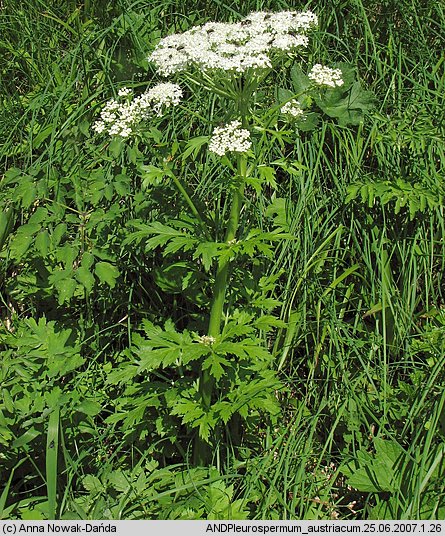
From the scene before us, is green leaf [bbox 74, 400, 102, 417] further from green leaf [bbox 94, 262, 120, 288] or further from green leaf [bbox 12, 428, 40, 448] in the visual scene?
green leaf [bbox 94, 262, 120, 288]

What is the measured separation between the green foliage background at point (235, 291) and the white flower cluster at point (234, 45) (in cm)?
26

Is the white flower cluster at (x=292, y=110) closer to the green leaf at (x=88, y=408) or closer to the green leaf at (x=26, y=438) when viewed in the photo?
the green leaf at (x=88, y=408)

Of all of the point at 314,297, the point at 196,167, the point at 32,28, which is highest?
the point at 32,28

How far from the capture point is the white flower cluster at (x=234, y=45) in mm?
2121

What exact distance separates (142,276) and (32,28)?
151 cm

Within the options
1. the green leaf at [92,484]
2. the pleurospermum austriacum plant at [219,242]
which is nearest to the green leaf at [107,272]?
the pleurospermum austriacum plant at [219,242]

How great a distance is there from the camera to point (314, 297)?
2895 mm

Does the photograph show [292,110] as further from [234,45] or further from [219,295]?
[219,295]

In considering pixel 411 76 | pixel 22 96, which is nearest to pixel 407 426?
pixel 411 76

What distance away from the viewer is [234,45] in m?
2.20

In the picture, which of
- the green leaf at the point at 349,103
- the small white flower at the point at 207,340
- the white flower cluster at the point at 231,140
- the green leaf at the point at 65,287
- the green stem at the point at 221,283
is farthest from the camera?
the green leaf at the point at 349,103

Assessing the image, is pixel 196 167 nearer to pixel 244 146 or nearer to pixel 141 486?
pixel 244 146

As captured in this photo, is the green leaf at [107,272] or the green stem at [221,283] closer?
the green stem at [221,283]

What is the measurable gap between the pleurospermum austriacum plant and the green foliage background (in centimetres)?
4
